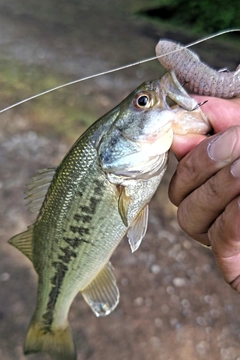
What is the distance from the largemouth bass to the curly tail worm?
10cm

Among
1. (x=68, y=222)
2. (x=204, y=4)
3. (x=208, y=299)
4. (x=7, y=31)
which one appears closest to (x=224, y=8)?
(x=204, y=4)

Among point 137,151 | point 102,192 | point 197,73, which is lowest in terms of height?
point 102,192

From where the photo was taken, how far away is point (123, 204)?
1648mm

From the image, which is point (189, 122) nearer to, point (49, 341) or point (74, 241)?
point (74, 241)

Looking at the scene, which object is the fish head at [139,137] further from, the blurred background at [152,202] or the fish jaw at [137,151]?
the blurred background at [152,202]

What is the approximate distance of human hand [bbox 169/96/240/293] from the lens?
1562 mm

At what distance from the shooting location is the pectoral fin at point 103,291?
2135 mm

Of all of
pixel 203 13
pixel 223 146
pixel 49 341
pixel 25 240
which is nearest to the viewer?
pixel 223 146

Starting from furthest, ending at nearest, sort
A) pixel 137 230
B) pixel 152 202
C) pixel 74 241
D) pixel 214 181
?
pixel 152 202 → pixel 74 241 → pixel 137 230 → pixel 214 181

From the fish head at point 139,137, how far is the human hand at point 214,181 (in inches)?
5.2

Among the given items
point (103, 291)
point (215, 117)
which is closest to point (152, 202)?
point (103, 291)

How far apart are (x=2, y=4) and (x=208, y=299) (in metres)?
8.39

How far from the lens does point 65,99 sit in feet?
19.6

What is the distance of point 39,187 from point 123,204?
18.2 inches
